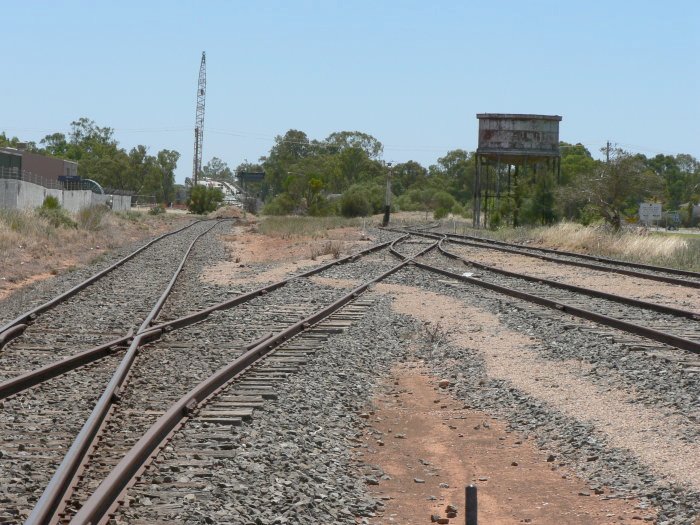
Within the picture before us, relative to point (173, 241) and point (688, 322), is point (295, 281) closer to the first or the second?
point (688, 322)

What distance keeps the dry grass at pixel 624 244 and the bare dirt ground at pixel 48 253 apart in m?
15.9

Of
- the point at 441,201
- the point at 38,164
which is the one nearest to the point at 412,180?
the point at 441,201

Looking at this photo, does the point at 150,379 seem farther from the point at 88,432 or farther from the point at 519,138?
the point at 519,138

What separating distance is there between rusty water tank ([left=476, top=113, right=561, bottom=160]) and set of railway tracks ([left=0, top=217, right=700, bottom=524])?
43.7 meters

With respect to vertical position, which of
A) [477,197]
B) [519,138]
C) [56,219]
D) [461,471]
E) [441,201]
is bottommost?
[461,471]

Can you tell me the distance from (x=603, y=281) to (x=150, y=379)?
14.4 metres

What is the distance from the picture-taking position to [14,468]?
6.99m

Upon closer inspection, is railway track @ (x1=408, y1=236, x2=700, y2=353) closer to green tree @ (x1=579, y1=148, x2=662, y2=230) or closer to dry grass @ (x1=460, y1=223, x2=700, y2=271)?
dry grass @ (x1=460, y1=223, x2=700, y2=271)

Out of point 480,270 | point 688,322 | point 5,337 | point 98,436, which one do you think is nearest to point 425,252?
point 480,270

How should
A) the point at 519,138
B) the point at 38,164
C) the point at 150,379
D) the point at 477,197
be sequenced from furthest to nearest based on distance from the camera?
the point at 38,164 < the point at 477,197 < the point at 519,138 < the point at 150,379

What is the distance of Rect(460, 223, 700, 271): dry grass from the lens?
3022 cm

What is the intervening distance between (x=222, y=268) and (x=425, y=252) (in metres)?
7.90

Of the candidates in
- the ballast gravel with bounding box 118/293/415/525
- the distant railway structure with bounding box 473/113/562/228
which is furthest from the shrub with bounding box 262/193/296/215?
the ballast gravel with bounding box 118/293/415/525

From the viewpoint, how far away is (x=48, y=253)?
3191cm
